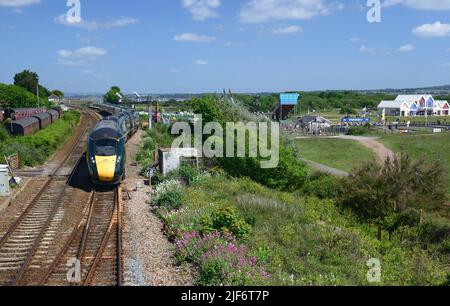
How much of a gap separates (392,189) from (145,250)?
46.2ft

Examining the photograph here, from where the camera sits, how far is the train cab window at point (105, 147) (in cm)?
2214

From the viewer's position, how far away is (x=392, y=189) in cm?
2342

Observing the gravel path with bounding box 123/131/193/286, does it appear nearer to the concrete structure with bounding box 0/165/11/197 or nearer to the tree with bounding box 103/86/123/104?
the concrete structure with bounding box 0/165/11/197

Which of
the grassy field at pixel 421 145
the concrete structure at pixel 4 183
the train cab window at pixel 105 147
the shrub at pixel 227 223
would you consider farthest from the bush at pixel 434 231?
the grassy field at pixel 421 145

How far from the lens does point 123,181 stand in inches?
982

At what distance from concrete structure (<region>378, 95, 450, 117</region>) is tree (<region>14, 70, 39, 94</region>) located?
86.9m

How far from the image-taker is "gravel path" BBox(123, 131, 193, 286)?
1216 cm

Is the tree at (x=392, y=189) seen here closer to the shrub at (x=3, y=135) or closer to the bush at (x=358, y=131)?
the shrub at (x=3, y=135)

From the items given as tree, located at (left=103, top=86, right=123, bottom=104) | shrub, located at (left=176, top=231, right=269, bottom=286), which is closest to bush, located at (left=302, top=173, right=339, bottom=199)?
shrub, located at (left=176, top=231, right=269, bottom=286)

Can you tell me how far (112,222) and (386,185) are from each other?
1374 centimetres

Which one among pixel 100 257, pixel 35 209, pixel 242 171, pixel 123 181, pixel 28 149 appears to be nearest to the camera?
pixel 100 257

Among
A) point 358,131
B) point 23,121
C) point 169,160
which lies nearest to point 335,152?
point 358,131
